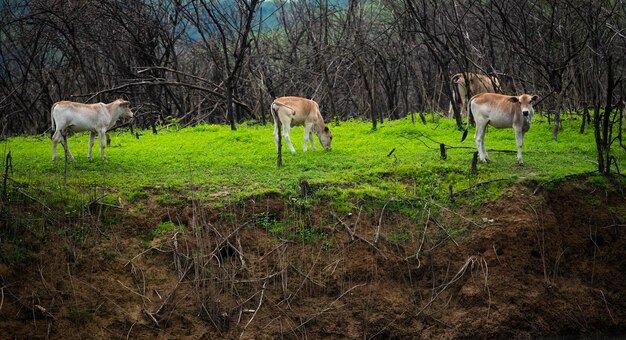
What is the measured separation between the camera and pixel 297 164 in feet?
56.3

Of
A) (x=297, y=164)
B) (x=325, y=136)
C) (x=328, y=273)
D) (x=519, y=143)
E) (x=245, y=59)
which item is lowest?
(x=328, y=273)

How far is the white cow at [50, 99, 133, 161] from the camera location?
56.3 feet

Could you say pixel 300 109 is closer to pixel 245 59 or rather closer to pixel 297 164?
pixel 297 164

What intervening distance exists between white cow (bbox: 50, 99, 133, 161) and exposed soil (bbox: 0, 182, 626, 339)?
13.1ft

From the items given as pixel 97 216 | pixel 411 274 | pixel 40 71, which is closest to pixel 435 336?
pixel 411 274

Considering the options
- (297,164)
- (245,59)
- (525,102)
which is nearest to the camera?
(525,102)

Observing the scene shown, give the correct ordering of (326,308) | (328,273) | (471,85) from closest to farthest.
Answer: (326,308) < (328,273) < (471,85)

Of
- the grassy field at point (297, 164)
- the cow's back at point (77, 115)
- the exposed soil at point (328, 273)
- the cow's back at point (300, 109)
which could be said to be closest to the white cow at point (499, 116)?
the grassy field at point (297, 164)

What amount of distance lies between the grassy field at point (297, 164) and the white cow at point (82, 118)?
0.58 metres

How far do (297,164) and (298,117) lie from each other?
2.22 meters

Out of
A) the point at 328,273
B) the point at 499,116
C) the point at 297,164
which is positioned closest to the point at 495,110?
the point at 499,116

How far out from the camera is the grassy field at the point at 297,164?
15.1 m

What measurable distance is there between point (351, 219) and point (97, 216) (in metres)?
4.53

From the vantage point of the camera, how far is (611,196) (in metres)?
15.1
